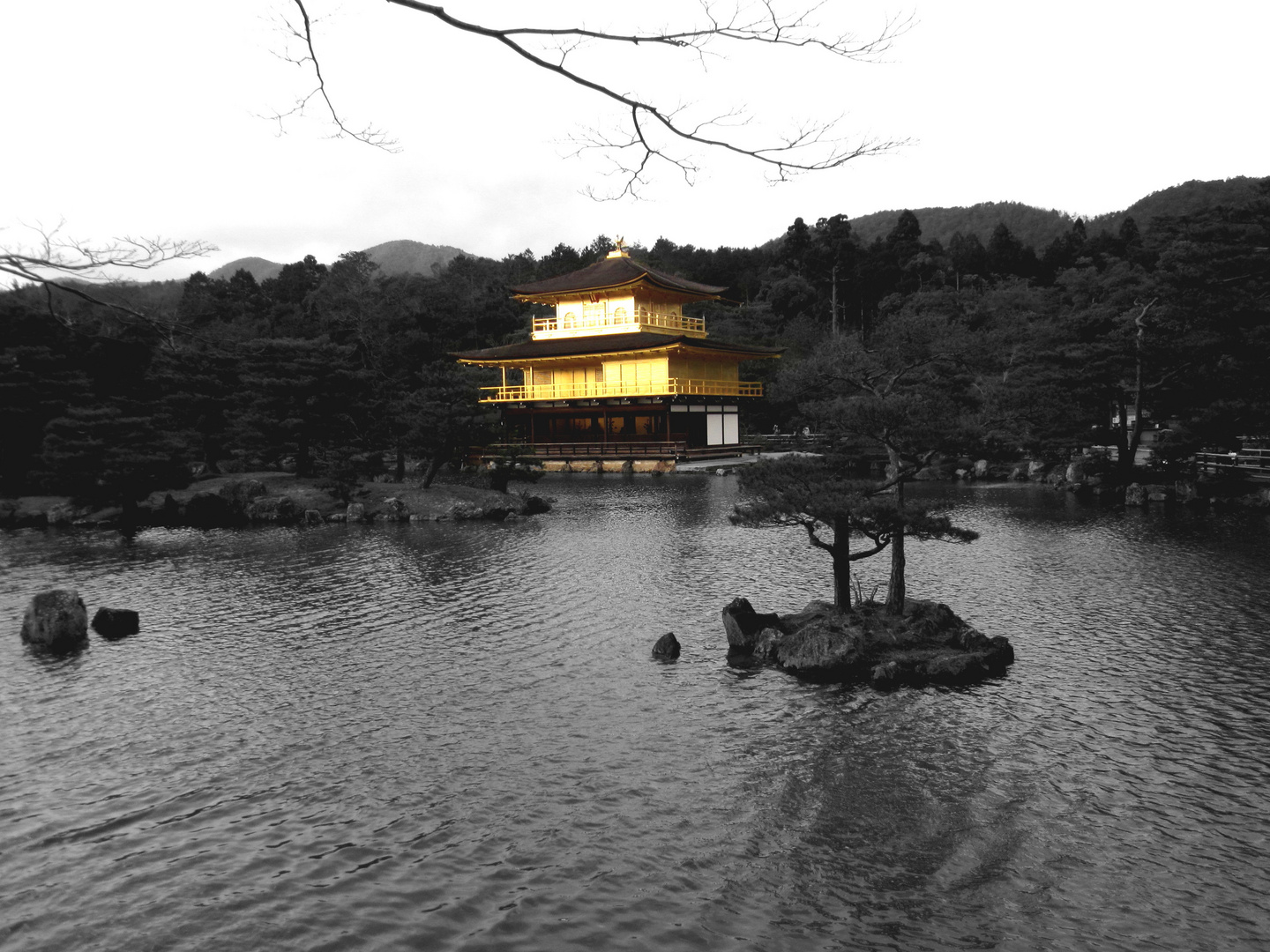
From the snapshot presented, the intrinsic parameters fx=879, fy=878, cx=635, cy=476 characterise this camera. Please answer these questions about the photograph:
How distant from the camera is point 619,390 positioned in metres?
45.2

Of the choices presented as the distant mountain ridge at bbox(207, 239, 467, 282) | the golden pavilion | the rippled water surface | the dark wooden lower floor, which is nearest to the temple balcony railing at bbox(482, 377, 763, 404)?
the golden pavilion

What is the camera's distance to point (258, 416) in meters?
28.5

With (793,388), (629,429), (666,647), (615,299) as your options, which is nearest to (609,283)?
(615,299)

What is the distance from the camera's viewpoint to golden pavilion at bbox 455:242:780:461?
4409cm

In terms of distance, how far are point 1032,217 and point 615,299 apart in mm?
83510

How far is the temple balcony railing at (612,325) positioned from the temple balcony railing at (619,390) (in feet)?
11.0

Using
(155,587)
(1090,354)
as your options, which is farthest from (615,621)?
(1090,354)

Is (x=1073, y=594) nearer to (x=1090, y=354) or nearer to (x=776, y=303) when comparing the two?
(x=1090, y=354)

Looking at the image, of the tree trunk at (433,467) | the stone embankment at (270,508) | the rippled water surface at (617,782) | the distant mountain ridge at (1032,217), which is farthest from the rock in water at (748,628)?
the distant mountain ridge at (1032,217)

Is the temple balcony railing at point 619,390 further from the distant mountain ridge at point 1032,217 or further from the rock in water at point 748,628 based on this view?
the distant mountain ridge at point 1032,217

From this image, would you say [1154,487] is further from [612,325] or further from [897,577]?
[612,325]

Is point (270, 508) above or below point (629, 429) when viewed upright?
below

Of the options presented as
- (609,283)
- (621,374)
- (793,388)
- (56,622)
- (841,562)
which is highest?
(609,283)

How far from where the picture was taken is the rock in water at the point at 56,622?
12.8 m
